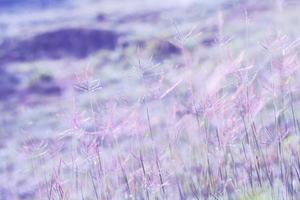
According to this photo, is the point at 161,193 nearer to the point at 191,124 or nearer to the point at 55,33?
the point at 191,124

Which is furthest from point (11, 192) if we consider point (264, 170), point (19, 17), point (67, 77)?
point (19, 17)

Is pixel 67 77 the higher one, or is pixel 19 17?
pixel 19 17

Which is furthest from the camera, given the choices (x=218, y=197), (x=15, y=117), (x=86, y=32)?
(x=86, y=32)

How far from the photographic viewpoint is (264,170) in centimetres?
434

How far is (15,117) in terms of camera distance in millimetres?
11562

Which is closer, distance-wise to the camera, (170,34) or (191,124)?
(191,124)

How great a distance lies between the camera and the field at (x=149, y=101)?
13.9ft

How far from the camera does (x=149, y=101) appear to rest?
31.5ft

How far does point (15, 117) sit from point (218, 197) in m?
7.76

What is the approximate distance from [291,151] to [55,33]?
1480 centimetres

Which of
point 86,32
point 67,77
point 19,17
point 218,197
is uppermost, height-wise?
point 19,17

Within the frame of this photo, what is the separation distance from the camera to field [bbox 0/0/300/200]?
13.9 feet

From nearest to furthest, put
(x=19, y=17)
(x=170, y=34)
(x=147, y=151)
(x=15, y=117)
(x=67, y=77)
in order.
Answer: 1. (x=147, y=151)
2. (x=15, y=117)
3. (x=67, y=77)
4. (x=170, y=34)
5. (x=19, y=17)

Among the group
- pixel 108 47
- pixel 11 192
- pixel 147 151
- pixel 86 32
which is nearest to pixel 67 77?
pixel 108 47
